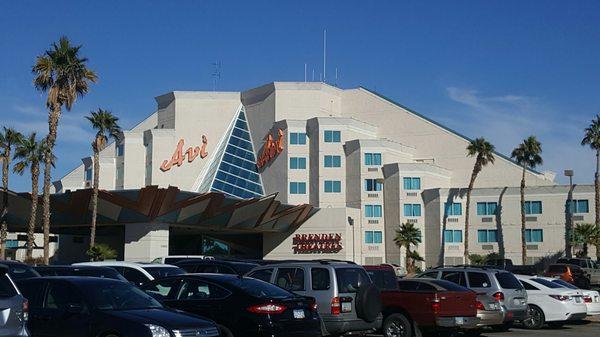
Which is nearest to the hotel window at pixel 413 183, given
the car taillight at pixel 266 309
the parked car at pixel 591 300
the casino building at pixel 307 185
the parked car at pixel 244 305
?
the casino building at pixel 307 185

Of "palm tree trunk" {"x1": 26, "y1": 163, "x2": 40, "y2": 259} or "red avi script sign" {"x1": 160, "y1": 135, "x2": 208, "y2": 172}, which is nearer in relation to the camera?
→ "palm tree trunk" {"x1": 26, "y1": 163, "x2": 40, "y2": 259}

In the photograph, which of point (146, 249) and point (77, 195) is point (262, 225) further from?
point (77, 195)

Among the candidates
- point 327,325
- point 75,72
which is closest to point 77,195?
point 75,72

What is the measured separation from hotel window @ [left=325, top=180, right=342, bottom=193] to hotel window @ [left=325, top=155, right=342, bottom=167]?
1.52m

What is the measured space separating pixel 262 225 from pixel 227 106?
18.2 m

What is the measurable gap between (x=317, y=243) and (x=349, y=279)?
50782 mm

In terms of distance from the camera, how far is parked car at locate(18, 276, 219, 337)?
10.6m

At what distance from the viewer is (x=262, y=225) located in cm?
6322

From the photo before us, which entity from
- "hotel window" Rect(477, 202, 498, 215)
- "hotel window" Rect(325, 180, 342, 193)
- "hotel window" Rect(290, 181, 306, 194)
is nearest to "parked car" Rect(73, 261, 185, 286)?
"hotel window" Rect(477, 202, 498, 215)

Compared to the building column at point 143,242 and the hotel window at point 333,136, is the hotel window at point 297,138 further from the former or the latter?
the building column at point 143,242

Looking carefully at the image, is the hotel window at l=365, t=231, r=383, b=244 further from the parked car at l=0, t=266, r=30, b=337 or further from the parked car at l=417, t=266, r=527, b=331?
the parked car at l=0, t=266, r=30, b=337

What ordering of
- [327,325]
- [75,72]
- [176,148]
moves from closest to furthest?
[327,325] → [75,72] → [176,148]

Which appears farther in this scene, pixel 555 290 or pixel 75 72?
pixel 75 72

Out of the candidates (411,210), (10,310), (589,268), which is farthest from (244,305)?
(411,210)
